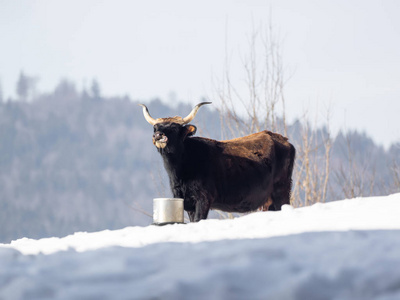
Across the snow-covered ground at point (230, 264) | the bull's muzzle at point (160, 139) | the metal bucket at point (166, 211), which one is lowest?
the metal bucket at point (166, 211)

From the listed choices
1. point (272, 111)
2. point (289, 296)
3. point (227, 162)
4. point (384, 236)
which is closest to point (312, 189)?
point (272, 111)

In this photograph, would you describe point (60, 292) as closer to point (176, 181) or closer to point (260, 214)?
point (260, 214)

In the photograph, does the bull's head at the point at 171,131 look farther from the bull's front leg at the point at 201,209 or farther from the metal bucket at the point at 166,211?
the metal bucket at the point at 166,211

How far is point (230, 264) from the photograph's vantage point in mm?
2031

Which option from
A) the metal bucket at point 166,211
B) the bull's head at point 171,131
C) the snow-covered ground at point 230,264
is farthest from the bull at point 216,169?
the snow-covered ground at point 230,264

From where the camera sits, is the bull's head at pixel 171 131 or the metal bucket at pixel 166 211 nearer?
the metal bucket at pixel 166 211

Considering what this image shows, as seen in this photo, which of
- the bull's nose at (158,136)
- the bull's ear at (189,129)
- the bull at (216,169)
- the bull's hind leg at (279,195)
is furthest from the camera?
the bull's hind leg at (279,195)

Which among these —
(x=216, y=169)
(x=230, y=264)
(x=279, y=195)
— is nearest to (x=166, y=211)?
(x=216, y=169)

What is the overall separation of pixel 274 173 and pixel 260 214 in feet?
9.07

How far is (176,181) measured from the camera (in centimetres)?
512

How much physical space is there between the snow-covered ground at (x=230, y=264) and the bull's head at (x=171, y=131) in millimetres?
2272

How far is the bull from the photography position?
507 cm

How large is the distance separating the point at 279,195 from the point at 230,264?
3921mm

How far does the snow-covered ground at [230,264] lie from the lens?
1837 millimetres
